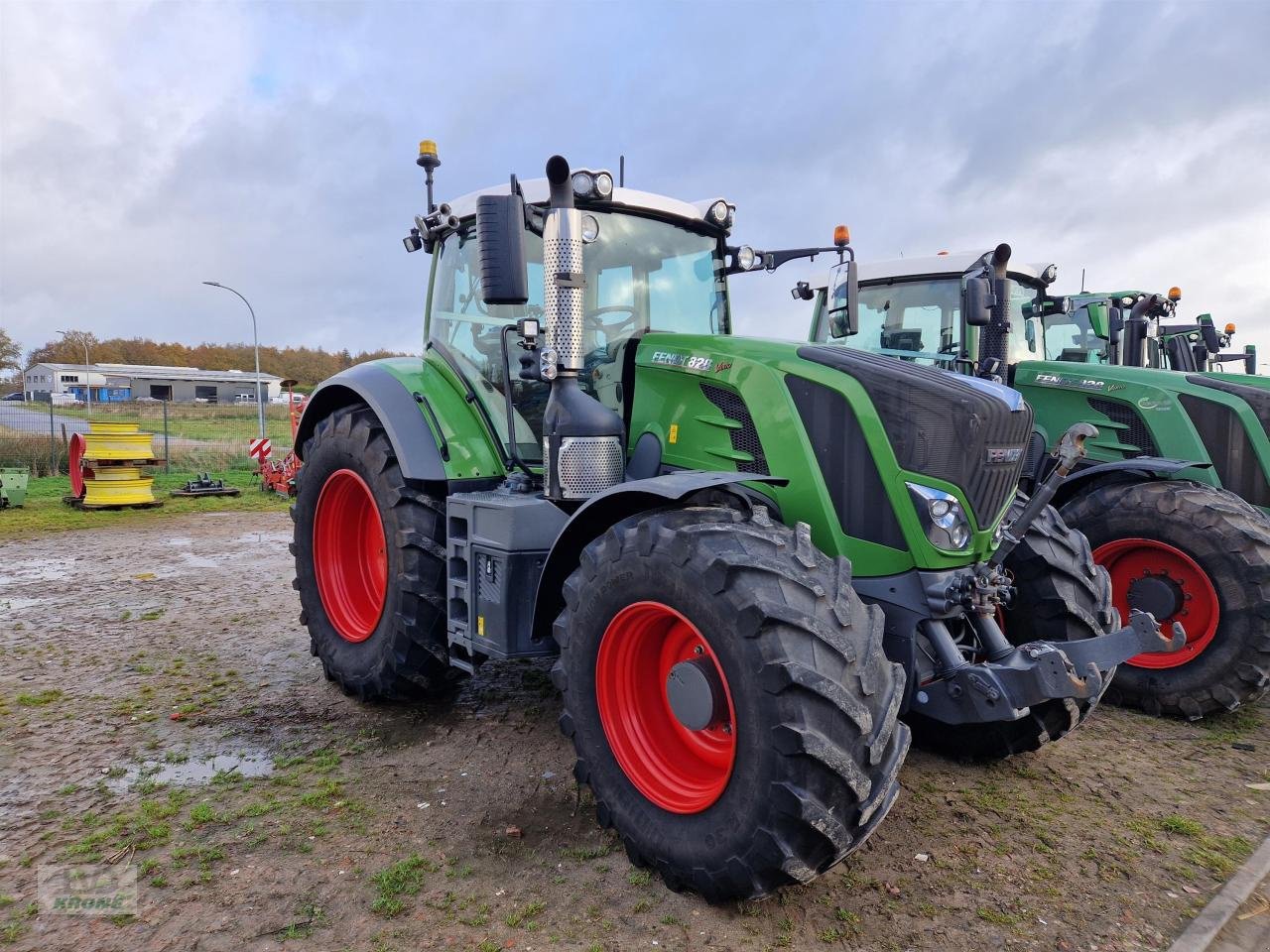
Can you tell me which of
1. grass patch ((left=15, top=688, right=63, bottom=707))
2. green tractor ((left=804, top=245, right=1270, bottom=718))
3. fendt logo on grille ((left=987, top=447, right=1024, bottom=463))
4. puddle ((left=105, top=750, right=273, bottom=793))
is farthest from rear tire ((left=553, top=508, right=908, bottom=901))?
grass patch ((left=15, top=688, right=63, bottom=707))

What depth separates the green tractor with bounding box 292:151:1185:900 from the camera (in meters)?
2.47

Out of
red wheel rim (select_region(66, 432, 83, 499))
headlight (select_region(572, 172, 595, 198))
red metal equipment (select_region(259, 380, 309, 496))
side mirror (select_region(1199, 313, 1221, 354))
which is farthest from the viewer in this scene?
red metal equipment (select_region(259, 380, 309, 496))

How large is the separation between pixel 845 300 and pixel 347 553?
318 cm

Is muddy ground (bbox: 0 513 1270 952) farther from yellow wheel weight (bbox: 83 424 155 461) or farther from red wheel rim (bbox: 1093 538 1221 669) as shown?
yellow wheel weight (bbox: 83 424 155 461)

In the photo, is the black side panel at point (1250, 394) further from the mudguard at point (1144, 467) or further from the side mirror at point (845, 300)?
the side mirror at point (845, 300)

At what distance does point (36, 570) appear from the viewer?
7.73 meters

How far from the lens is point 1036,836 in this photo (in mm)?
3158

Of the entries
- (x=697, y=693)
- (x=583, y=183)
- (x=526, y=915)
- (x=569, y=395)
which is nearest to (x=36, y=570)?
(x=569, y=395)

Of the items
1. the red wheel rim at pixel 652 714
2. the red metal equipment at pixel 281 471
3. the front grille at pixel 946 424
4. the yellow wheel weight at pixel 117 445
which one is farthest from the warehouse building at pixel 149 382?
the front grille at pixel 946 424

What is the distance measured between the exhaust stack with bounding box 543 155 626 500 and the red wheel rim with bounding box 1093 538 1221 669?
3172 millimetres

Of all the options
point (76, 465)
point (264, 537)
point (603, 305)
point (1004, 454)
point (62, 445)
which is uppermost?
point (603, 305)

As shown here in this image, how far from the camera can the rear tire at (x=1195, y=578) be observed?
444 cm

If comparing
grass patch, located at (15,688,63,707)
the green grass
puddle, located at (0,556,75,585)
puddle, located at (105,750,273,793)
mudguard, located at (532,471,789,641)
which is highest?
mudguard, located at (532,471,789,641)

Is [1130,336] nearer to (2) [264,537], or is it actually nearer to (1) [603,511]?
(1) [603,511]
